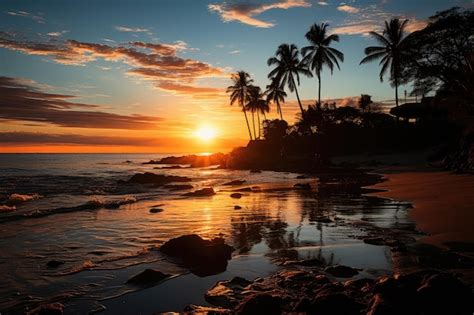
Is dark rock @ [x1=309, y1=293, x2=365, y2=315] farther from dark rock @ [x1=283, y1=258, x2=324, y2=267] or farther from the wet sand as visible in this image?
the wet sand

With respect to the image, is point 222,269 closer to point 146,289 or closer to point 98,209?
point 146,289

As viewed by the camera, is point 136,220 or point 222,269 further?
point 136,220

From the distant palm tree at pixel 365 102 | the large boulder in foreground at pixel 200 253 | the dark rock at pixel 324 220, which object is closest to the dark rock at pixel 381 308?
the large boulder in foreground at pixel 200 253

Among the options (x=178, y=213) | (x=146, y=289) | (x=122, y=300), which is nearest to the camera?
(x=122, y=300)

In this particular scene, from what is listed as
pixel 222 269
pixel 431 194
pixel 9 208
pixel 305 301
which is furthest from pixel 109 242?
pixel 431 194

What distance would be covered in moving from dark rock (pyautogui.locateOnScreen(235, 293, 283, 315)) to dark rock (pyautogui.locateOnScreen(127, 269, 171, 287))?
76.0 inches

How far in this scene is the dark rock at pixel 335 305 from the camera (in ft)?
14.4

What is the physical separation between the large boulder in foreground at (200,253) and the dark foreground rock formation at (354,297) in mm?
1313

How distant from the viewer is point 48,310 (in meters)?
4.87

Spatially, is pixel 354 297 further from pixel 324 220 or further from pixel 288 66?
pixel 288 66

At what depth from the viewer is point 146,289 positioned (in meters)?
5.73

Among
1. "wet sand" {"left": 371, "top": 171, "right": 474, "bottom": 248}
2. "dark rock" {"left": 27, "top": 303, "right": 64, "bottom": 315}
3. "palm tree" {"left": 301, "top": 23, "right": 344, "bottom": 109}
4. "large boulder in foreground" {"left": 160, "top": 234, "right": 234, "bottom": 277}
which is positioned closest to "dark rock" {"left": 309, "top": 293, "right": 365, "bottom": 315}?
"large boulder in foreground" {"left": 160, "top": 234, "right": 234, "bottom": 277}

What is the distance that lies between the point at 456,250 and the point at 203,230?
6.29m

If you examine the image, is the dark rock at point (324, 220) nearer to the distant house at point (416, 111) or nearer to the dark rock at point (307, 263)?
the dark rock at point (307, 263)
